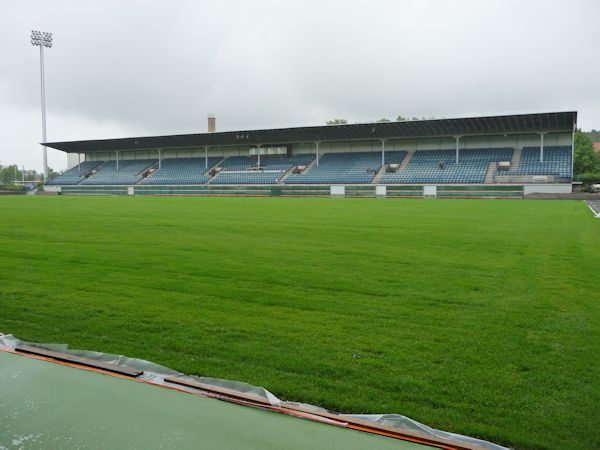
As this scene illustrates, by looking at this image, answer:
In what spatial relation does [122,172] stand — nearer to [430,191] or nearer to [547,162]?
[430,191]

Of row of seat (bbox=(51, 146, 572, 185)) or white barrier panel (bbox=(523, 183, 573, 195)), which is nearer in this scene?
white barrier panel (bbox=(523, 183, 573, 195))

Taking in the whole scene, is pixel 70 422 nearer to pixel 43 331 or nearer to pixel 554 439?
pixel 43 331

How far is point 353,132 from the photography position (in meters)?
53.2

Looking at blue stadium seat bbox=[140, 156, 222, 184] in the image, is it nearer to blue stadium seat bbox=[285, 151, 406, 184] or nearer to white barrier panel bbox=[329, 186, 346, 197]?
blue stadium seat bbox=[285, 151, 406, 184]

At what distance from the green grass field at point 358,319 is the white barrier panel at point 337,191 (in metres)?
38.4

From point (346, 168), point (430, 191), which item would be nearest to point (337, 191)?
point (346, 168)

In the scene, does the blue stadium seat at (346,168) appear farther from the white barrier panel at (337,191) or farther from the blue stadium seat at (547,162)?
the blue stadium seat at (547,162)

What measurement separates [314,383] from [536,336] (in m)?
2.58

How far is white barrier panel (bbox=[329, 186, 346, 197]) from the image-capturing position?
49594 mm

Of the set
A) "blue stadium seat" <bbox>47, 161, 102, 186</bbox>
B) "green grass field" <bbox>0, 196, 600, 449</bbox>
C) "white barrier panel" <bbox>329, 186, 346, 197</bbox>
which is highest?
"blue stadium seat" <bbox>47, 161, 102, 186</bbox>


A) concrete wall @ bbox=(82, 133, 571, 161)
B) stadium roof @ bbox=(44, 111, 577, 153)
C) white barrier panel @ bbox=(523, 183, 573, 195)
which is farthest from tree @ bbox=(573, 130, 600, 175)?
white barrier panel @ bbox=(523, 183, 573, 195)

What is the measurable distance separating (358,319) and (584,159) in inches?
3056

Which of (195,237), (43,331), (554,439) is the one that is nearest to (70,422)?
(43,331)

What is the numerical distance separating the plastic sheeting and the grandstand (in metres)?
43.8
